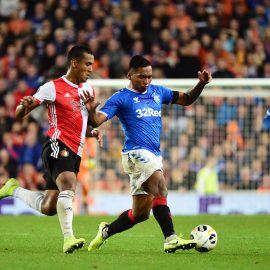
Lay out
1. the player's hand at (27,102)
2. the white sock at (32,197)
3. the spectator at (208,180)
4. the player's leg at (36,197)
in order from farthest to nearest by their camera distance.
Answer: the spectator at (208,180) < the white sock at (32,197) < the player's leg at (36,197) < the player's hand at (27,102)

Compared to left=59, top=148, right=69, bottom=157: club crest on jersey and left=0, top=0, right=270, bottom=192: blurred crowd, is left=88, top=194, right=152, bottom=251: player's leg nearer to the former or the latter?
left=59, top=148, right=69, bottom=157: club crest on jersey

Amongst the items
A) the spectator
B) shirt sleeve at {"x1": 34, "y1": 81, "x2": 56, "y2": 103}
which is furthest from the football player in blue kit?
the spectator

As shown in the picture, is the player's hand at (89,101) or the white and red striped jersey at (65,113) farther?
the white and red striped jersey at (65,113)

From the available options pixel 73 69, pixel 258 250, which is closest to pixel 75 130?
pixel 73 69

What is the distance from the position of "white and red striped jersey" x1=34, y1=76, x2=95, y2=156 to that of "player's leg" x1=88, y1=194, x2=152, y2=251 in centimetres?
76

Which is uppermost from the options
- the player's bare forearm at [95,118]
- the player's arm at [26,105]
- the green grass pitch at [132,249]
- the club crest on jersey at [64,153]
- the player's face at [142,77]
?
the player's face at [142,77]

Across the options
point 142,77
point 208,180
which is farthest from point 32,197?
point 208,180

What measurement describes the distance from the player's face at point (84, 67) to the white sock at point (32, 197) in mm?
1357

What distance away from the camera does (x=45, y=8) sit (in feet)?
69.2

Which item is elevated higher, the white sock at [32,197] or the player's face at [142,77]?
the player's face at [142,77]

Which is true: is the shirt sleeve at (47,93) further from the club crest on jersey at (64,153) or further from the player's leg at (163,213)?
the player's leg at (163,213)

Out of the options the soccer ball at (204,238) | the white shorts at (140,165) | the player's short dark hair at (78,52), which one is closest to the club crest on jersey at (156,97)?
the white shorts at (140,165)

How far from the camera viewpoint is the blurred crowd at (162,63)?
18062 mm

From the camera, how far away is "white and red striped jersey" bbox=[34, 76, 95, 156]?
381 inches
